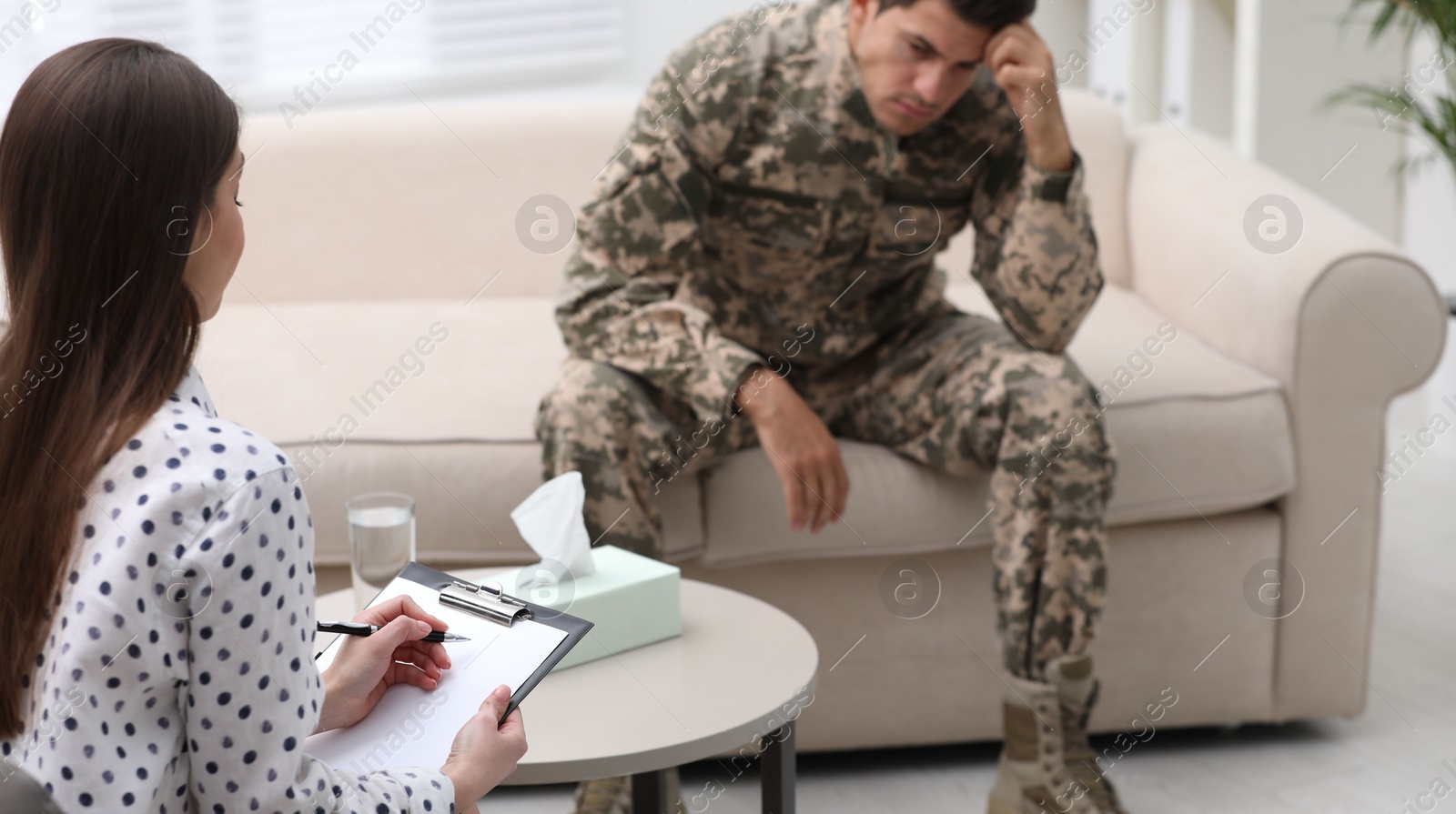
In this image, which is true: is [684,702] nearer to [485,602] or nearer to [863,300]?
[485,602]

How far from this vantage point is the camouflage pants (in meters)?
1.35

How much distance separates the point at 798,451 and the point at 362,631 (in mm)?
644

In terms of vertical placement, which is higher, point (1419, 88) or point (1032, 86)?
point (1032, 86)

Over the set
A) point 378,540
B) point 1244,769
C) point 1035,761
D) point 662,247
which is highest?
point 662,247

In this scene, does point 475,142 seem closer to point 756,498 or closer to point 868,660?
point 756,498

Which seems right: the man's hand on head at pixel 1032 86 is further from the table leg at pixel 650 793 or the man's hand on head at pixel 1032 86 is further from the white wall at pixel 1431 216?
the white wall at pixel 1431 216

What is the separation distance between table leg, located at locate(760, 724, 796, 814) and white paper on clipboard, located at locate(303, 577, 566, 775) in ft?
0.72

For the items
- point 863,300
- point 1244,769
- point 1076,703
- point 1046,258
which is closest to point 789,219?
point 863,300

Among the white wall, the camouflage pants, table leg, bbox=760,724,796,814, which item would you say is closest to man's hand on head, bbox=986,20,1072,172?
the camouflage pants

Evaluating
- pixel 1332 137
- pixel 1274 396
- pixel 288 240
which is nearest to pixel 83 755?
pixel 1274 396

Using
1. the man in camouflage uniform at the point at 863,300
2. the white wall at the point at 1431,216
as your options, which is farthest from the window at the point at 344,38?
the white wall at the point at 1431,216

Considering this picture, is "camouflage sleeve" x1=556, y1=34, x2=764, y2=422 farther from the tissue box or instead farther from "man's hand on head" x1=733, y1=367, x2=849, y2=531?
the tissue box

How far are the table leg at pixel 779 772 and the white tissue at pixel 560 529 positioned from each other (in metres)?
0.20

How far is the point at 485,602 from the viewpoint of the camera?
35.8 inches
